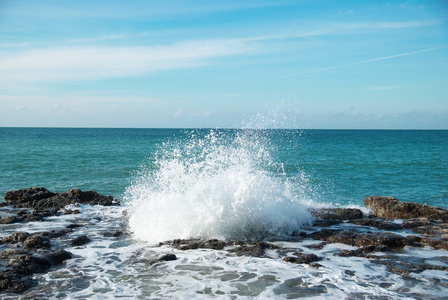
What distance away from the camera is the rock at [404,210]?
32.3 feet

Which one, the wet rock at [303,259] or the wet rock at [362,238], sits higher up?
the wet rock at [362,238]

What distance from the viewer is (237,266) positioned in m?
6.26

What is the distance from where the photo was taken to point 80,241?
7625 mm

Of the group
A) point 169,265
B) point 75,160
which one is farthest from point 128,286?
point 75,160

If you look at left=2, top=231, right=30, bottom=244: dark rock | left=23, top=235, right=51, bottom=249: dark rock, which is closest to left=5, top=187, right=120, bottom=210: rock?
left=2, top=231, right=30, bottom=244: dark rock

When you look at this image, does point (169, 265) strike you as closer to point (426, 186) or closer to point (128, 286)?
point (128, 286)

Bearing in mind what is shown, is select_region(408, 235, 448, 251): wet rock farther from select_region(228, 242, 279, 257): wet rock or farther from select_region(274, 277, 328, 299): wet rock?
select_region(274, 277, 328, 299): wet rock

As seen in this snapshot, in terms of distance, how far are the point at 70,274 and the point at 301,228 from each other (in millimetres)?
5231

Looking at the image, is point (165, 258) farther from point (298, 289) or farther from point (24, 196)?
point (24, 196)

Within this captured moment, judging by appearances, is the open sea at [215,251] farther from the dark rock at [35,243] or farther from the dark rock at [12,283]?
the dark rock at [35,243]

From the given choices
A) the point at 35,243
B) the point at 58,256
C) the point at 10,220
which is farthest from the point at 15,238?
the point at 10,220

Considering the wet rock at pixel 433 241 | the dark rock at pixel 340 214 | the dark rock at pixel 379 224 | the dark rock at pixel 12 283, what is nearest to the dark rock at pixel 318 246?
the wet rock at pixel 433 241

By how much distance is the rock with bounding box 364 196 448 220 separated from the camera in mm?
9859

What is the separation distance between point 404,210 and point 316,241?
3.90 m
